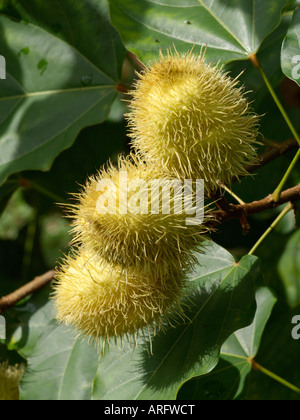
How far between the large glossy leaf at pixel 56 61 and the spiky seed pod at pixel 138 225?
1.97ft

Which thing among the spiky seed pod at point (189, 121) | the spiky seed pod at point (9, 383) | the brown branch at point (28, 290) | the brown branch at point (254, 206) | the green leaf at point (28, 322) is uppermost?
the spiky seed pod at point (189, 121)

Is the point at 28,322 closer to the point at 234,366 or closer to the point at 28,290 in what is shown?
the point at 28,290

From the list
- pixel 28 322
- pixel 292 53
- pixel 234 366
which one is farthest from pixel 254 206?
pixel 28 322

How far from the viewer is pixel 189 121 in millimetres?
978

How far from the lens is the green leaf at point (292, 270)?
1654 mm

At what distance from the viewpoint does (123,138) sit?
182 centimetres

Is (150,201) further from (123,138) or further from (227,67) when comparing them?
(123,138)

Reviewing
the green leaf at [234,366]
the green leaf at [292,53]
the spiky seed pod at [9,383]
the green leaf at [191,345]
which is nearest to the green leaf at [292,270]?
the green leaf at [234,366]

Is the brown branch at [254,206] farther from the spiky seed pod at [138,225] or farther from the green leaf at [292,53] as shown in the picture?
the green leaf at [292,53]

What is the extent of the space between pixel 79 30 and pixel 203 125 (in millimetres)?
751

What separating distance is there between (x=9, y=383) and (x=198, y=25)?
1.17 metres

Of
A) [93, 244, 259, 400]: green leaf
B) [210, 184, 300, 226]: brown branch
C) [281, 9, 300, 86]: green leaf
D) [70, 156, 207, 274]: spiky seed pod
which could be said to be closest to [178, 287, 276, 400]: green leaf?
[93, 244, 259, 400]: green leaf
